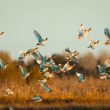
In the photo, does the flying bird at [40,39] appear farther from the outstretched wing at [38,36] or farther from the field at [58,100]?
the field at [58,100]

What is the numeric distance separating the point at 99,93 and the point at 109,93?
32cm

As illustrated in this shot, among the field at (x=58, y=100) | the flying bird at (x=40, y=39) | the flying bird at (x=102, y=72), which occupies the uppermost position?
the flying bird at (x=40, y=39)

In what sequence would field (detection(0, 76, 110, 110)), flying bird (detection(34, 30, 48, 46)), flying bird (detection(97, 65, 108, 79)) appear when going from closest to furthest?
flying bird (detection(34, 30, 48, 46)) < flying bird (detection(97, 65, 108, 79)) < field (detection(0, 76, 110, 110))

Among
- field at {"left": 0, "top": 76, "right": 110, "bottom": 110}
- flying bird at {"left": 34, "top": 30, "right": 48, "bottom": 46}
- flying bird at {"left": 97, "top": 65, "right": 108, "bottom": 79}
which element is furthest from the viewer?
field at {"left": 0, "top": 76, "right": 110, "bottom": 110}

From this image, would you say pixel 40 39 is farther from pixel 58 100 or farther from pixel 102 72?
pixel 58 100

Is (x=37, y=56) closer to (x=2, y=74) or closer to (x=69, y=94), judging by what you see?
(x=69, y=94)

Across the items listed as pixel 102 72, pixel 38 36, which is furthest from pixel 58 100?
pixel 38 36

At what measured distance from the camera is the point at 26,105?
1496 cm

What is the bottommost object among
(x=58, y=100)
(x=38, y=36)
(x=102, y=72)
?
(x=58, y=100)

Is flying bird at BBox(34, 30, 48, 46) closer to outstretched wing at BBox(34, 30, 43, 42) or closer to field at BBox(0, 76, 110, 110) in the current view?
outstretched wing at BBox(34, 30, 43, 42)

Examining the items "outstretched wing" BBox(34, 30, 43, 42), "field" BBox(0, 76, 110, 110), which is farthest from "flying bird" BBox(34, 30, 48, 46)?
"field" BBox(0, 76, 110, 110)

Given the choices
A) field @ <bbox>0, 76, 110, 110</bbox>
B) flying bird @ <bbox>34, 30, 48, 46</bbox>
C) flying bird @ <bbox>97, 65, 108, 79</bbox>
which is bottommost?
field @ <bbox>0, 76, 110, 110</bbox>

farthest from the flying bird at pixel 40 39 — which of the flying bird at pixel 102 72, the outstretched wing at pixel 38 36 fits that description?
the flying bird at pixel 102 72

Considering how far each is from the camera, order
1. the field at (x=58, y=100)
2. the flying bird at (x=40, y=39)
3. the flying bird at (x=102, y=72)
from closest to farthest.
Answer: the flying bird at (x=40, y=39) → the flying bird at (x=102, y=72) → the field at (x=58, y=100)
